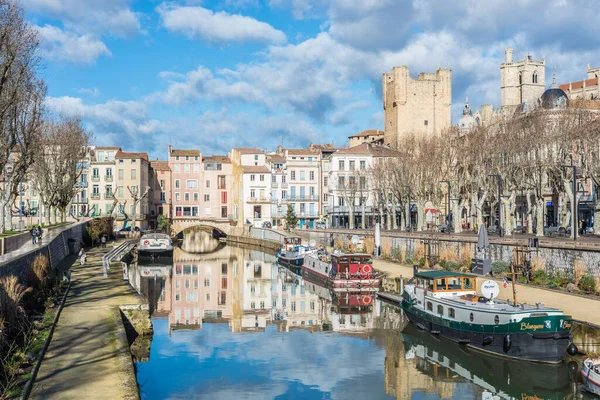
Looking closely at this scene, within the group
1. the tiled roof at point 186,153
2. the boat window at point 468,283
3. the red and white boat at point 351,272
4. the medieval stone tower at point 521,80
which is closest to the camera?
the boat window at point 468,283

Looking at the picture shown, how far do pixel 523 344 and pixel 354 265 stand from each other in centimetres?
2005

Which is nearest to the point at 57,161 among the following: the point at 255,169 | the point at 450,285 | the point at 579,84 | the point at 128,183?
the point at 128,183

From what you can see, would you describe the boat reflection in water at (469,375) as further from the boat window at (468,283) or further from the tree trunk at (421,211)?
the tree trunk at (421,211)

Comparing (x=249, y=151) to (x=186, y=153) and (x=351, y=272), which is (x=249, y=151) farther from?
(x=351, y=272)

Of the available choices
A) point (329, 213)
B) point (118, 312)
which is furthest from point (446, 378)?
point (329, 213)

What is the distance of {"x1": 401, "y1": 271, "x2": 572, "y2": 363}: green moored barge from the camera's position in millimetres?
21188

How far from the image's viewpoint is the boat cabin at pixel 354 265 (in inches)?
1618

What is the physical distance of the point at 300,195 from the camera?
90.1 m

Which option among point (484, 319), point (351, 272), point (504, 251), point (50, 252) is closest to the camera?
point (484, 319)

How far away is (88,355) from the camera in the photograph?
1728 centimetres

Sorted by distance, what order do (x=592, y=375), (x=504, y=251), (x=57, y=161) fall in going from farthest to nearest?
(x=57, y=161) < (x=504, y=251) < (x=592, y=375)

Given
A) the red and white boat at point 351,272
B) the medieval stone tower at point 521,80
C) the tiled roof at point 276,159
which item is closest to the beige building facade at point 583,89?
the medieval stone tower at point 521,80

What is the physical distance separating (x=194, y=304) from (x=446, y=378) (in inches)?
766

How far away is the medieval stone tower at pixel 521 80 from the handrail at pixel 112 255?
94.1 meters
